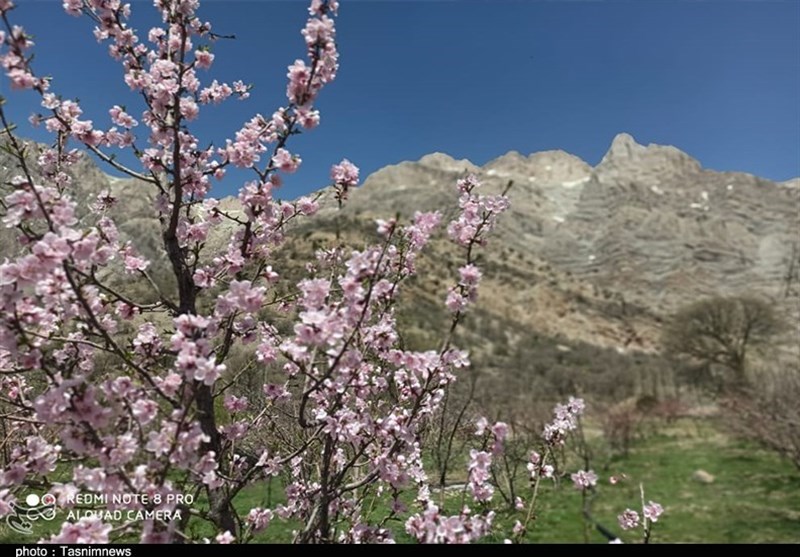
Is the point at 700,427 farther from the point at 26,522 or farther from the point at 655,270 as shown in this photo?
the point at 655,270

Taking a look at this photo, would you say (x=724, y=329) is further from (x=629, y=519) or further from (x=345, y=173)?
(x=345, y=173)

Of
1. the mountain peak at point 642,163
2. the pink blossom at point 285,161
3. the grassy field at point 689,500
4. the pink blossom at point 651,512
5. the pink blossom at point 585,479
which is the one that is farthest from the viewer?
the mountain peak at point 642,163

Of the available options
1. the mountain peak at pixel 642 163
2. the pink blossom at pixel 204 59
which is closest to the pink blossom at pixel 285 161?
the pink blossom at pixel 204 59

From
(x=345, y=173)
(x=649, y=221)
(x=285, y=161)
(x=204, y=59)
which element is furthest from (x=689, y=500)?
(x=649, y=221)

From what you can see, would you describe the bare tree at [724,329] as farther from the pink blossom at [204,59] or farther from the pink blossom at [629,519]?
the pink blossom at [204,59]

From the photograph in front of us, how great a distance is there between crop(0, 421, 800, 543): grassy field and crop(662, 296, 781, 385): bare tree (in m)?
23.1

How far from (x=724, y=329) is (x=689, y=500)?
114ft

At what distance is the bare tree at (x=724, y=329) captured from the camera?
43906 mm

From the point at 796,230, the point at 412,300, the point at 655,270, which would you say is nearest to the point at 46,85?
the point at 412,300

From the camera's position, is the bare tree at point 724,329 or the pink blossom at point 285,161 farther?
the bare tree at point 724,329

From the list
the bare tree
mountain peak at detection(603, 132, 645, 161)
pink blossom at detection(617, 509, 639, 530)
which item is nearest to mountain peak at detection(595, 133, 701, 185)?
mountain peak at detection(603, 132, 645, 161)

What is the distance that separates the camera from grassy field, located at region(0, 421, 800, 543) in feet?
36.9

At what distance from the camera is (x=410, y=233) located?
3375 mm

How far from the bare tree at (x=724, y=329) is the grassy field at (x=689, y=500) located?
23.1 meters
